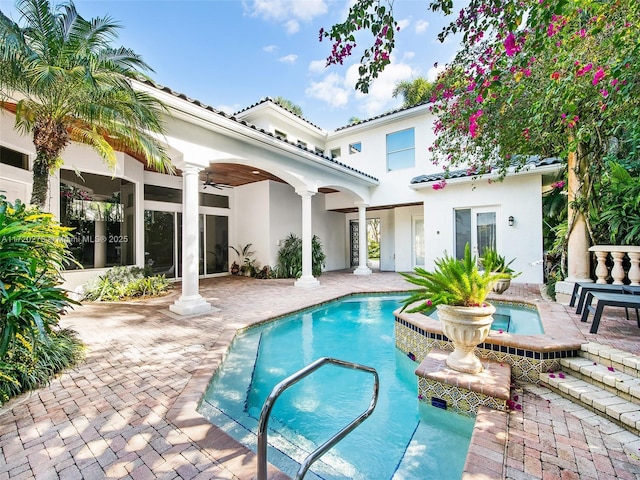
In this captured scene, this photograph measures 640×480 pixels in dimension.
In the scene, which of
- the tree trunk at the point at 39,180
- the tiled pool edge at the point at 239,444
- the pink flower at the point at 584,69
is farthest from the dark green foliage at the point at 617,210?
the tree trunk at the point at 39,180

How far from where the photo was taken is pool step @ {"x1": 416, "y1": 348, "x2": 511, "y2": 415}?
3.19 m

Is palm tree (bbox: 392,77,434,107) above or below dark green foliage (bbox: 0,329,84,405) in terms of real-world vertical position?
above

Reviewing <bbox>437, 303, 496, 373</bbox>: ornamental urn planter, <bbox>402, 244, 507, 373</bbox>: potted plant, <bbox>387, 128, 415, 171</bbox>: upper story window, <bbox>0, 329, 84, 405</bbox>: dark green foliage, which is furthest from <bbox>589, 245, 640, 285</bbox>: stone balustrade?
<bbox>0, 329, 84, 405</bbox>: dark green foliage

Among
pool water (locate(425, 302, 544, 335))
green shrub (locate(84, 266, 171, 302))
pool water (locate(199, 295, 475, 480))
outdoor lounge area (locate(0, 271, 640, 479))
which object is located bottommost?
pool water (locate(199, 295, 475, 480))

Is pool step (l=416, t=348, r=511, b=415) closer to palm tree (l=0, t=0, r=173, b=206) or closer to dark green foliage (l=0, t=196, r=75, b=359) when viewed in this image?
dark green foliage (l=0, t=196, r=75, b=359)

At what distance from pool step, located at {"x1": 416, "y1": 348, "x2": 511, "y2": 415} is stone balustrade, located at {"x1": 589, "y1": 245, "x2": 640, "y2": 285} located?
442 centimetres

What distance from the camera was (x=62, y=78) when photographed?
4.44 metres

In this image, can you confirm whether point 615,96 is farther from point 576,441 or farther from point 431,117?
point 431,117

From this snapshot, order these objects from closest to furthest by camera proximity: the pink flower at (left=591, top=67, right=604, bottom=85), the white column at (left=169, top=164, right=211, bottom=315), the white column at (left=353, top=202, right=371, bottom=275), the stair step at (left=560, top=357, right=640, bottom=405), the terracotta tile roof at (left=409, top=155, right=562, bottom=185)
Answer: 1. the stair step at (left=560, top=357, right=640, bottom=405)
2. the pink flower at (left=591, top=67, right=604, bottom=85)
3. the white column at (left=169, top=164, right=211, bottom=315)
4. the terracotta tile roof at (left=409, top=155, right=562, bottom=185)
5. the white column at (left=353, top=202, right=371, bottom=275)

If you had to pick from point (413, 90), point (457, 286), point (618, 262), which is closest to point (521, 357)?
point (457, 286)

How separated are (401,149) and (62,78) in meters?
12.8

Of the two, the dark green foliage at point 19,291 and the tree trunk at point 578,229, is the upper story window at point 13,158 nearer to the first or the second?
the dark green foliage at point 19,291

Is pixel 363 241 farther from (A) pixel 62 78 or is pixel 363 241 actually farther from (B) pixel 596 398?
(A) pixel 62 78

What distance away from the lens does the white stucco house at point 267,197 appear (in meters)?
7.09
